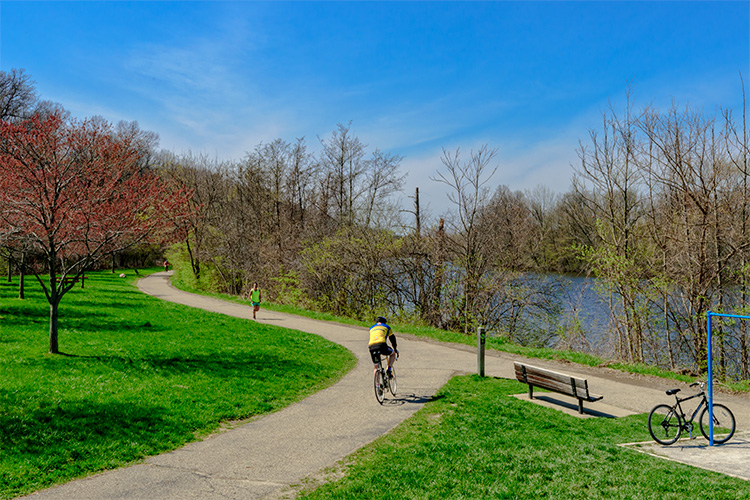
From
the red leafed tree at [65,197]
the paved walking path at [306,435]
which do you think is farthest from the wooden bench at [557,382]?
the red leafed tree at [65,197]

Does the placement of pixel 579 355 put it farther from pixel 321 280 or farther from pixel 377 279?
pixel 321 280

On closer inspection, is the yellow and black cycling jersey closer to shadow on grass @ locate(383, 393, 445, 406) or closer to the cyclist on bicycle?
the cyclist on bicycle

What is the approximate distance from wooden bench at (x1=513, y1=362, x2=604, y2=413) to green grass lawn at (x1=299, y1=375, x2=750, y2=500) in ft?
1.76

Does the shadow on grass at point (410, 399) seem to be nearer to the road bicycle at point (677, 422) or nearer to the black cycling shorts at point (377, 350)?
the black cycling shorts at point (377, 350)

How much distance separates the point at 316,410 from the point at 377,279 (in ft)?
48.9

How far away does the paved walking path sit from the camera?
614 cm

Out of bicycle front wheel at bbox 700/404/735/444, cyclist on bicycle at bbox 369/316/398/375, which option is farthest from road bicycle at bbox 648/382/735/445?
cyclist on bicycle at bbox 369/316/398/375

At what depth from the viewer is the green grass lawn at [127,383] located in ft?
23.2

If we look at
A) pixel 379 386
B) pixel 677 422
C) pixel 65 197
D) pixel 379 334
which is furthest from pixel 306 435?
pixel 65 197

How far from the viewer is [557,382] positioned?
33.1 ft

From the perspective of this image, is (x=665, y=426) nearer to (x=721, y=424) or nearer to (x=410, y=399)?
(x=721, y=424)

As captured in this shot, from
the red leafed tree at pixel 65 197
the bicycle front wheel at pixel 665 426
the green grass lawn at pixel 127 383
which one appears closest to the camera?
the green grass lawn at pixel 127 383

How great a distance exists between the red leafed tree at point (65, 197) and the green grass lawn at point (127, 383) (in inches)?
78.6

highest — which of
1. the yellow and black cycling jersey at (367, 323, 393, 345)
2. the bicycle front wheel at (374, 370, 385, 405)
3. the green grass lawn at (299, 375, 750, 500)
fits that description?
the yellow and black cycling jersey at (367, 323, 393, 345)
